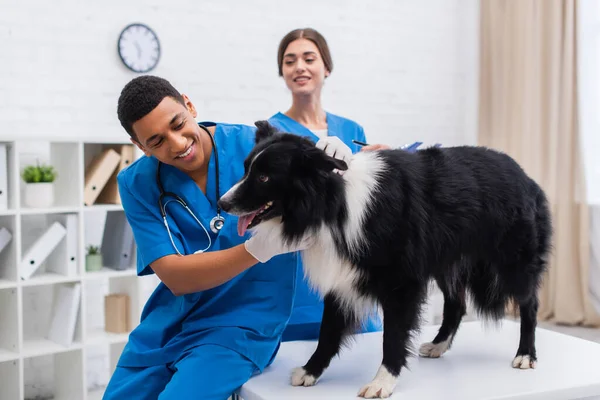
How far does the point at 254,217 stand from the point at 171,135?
338 millimetres

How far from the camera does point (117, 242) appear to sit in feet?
12.2

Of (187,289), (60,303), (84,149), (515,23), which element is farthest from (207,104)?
(187,289)

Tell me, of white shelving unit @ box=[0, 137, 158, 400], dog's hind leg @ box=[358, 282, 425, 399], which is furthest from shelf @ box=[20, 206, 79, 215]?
dog's hind leg @ box=[358, 282, 425, 399]

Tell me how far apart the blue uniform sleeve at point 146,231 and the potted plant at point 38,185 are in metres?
1.87

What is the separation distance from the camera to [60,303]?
3.62 meters

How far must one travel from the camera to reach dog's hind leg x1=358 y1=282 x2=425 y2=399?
5.06 feet

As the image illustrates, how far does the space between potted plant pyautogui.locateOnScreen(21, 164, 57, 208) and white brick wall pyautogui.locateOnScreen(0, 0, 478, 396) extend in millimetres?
371

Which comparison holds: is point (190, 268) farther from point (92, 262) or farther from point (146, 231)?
point (92, 262)

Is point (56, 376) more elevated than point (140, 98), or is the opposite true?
point (140, 98)

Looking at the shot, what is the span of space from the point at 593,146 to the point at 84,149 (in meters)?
3.53

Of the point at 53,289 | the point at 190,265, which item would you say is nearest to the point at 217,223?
the point at 190,265

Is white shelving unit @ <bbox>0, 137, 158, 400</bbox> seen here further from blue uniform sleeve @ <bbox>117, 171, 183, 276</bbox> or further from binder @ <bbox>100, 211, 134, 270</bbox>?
blue uniform sleeve @ <bbox>117, 171, 183, 276</bbox>

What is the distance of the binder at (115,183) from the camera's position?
3652 mm

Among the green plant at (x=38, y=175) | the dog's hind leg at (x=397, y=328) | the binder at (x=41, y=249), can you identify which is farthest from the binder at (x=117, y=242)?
the dog's hind leg at (x=397, y=328)
